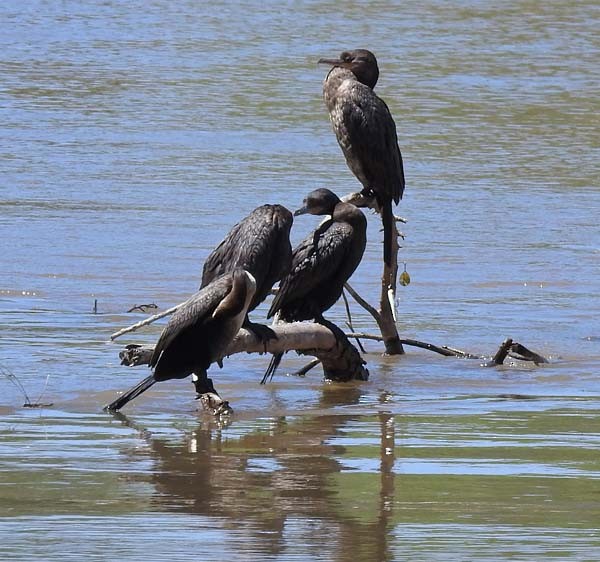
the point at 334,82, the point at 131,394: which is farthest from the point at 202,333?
the point at 334,82

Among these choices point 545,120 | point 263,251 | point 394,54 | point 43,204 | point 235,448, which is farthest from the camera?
point 394,54

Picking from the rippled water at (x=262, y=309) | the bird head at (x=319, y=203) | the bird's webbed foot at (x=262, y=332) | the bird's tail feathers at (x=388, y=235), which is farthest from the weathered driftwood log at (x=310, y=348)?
the bird's tail feathers at (x=388, y=235)

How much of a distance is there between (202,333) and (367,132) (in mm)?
2109

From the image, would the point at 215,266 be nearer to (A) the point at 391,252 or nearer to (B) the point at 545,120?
(A) the point at 391,252

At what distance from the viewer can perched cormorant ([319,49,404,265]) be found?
28.1 ft

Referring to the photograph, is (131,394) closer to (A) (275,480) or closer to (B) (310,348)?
(B) (310,348)

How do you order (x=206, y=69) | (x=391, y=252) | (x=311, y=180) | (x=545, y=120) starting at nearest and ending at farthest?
(x=391, y=252)
(x=311, y=180)
(x=545, y=120)
(x=206, y=69)

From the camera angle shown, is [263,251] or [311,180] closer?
[263,251]

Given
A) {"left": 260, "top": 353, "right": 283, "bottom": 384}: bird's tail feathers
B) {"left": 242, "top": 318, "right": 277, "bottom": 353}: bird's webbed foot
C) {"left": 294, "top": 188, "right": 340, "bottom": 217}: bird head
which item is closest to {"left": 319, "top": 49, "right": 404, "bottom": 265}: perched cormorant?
{"left": 294, "top": 188, "right": 340, "bottom": 217}: bird head

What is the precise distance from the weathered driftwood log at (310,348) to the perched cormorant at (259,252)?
0.26ft

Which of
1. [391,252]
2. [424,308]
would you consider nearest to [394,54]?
[424,308]

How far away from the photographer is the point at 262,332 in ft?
23.7

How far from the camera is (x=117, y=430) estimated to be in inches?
255

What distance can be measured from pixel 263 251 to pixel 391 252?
1547 millimetres
